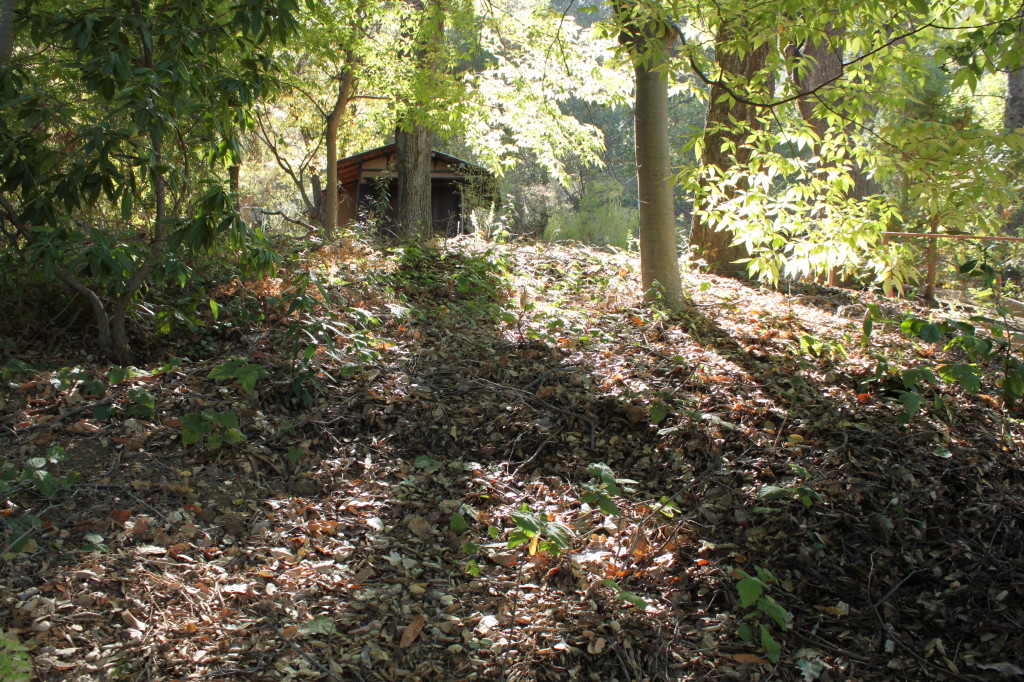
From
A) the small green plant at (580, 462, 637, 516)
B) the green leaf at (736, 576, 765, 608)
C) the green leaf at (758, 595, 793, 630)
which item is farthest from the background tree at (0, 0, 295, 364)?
the green leaf at (758, 595, 793, 630)

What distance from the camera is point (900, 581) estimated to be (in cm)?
270

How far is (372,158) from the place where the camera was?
55.0ft

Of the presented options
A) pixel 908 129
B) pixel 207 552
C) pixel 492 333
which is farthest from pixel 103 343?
pixel 908 129

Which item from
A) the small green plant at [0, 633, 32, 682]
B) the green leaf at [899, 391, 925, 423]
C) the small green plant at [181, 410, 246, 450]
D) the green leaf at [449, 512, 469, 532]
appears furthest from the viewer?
the small green plant at [181, 410, 246, 450]

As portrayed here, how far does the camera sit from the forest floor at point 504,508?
2.37 metres

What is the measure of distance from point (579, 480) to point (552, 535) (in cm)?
77

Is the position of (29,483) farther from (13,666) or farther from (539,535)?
(539,535)

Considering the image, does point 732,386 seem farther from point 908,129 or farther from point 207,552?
point 207,552

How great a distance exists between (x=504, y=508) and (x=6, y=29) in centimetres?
372

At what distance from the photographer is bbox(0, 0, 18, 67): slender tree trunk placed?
3496mm

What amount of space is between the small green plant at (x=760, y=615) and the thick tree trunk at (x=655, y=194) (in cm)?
305

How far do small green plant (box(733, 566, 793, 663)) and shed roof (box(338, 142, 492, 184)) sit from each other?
→ 13639 mm

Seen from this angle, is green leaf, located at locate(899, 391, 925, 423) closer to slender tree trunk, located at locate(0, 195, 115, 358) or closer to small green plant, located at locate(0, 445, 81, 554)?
small green plant, located at locate(0, 445, 81, 554)

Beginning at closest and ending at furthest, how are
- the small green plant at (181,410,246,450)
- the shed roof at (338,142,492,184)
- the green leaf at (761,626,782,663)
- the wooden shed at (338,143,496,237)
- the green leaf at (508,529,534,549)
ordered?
the green leaf at (761,626,782,663), the green leaf at (508,529,534,549), the small green plant at (181,410,246,450), the wooden shed at (338,143,496,237), the shed roof at (338,142,492,184)
